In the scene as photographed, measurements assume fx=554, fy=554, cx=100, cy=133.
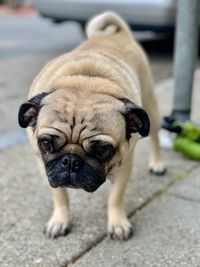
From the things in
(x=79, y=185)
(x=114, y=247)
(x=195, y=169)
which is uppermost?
(x=79, y=185)

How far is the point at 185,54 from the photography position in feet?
15.7

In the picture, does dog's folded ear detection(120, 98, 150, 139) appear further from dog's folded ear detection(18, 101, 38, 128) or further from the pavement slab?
the pavement slab

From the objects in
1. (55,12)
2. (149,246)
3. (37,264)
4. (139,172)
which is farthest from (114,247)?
(55,12)

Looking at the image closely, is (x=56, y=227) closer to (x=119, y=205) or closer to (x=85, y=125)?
(x=119, y=205)

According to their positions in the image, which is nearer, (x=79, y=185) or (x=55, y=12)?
(x=79, y=185)

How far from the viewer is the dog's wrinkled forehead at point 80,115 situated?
9.20 ft

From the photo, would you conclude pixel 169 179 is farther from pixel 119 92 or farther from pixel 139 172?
pixel 119 92

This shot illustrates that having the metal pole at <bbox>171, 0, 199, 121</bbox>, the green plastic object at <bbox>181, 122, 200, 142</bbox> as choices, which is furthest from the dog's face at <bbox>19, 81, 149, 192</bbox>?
the metal pole at <bbox>171, 0, 199, 121</bbox>

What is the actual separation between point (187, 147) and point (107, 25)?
118 cm

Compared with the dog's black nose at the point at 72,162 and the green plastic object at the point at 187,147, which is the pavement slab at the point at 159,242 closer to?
the dog's black nose at the point at 72,162

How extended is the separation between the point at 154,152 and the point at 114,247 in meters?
1.31

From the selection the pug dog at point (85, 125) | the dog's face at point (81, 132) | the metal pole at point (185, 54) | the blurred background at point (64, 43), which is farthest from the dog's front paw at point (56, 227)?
the blurred background at point (64, 43)

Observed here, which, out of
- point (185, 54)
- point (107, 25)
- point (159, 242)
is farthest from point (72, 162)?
point (185, 54)

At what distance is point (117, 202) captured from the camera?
346cm
